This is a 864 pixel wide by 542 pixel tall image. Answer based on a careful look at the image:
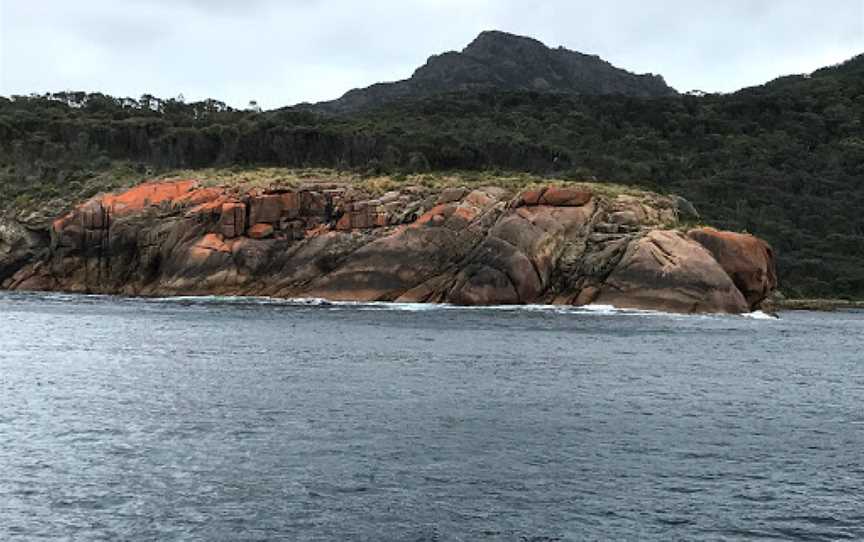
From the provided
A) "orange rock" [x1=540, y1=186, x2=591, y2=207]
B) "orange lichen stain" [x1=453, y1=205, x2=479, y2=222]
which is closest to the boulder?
"orange rock" [x1=540, y1=186, x2=591, y2=207]

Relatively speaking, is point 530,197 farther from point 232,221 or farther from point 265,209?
point 232,221

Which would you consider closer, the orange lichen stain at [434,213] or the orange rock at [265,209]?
the orange lichen stain at [434,213]

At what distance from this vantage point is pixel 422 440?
2364 cm

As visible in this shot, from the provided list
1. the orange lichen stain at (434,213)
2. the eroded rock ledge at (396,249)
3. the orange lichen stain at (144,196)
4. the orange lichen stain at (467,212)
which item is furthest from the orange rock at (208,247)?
the orange lichen stain at (467,212)

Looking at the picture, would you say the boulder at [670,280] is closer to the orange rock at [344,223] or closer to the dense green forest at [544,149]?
the orange rock at [344,223]

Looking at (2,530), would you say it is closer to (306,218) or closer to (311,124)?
(306,218)

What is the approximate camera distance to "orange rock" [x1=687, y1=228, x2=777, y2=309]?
75.9 meters

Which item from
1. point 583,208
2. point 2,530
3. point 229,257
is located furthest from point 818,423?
point 229,257

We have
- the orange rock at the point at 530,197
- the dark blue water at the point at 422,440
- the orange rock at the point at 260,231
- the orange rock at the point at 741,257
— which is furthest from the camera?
the orange rock at the point at 260,231

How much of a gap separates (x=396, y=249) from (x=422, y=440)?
184 ft

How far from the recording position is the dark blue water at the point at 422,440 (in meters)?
17.1

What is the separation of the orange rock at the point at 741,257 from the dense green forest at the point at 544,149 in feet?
84.8

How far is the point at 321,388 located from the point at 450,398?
477cm

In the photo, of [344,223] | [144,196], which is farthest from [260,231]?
[144,196]
